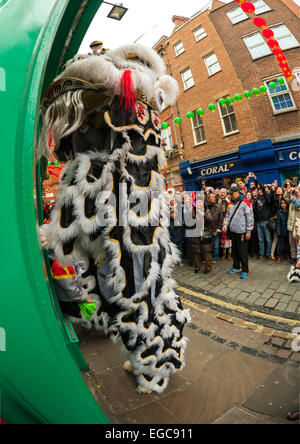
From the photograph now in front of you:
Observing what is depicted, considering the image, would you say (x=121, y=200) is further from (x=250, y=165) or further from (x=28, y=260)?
(x=250, y=165)

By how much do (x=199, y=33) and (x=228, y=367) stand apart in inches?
65.4

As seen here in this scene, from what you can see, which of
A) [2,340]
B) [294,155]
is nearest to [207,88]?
[294,155]

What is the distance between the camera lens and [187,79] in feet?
3.63

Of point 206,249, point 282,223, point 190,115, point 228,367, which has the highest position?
point 190,115

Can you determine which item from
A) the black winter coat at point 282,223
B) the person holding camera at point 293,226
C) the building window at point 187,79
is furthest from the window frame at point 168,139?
the black winter coat at point 282,223

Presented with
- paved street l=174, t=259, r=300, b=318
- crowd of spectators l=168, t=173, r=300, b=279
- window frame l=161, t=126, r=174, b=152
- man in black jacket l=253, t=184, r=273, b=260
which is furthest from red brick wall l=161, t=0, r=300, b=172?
paved street l=174, t=259, r=300, b=318

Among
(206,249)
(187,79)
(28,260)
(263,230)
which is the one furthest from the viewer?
(206,249)

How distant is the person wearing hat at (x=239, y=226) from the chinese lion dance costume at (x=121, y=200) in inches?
18.7

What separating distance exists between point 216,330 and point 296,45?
1.40m

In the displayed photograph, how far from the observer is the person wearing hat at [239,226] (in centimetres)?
120

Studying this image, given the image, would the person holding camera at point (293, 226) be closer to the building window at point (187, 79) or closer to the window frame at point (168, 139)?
the window frame at point (168, 139)

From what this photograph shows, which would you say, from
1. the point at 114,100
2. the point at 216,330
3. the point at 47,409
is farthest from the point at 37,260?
the point at 216,330

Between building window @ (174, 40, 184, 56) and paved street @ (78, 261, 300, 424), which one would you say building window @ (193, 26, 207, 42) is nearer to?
building window @ (174, 40, 184, 56)

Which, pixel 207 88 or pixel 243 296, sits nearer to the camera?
pixel 207 88
